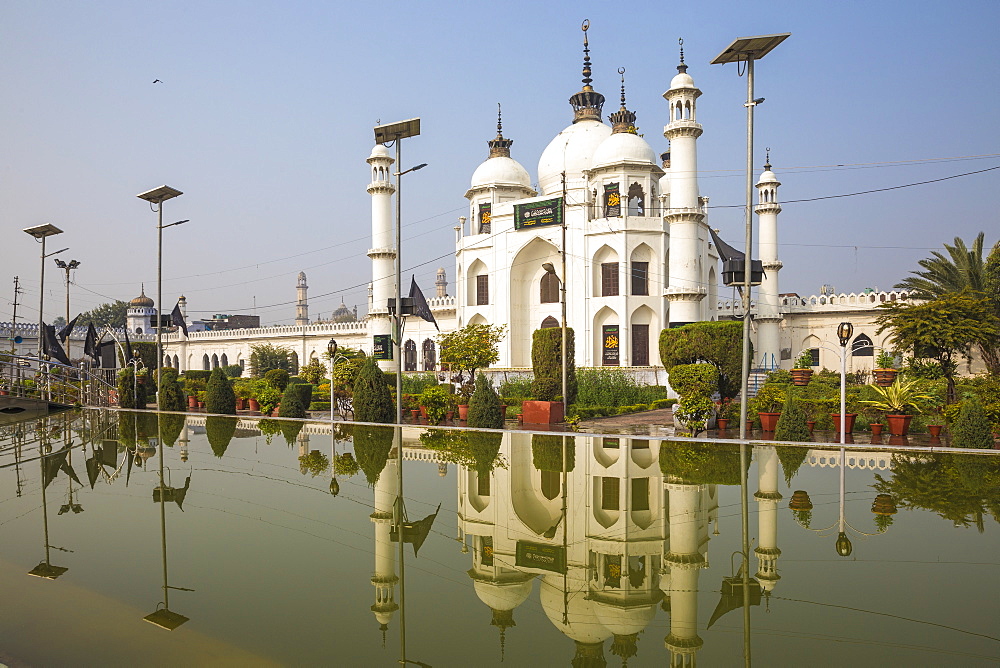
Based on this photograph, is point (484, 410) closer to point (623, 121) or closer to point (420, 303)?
point (420, 303)

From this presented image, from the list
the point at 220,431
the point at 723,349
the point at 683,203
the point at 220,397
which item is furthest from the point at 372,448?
the point at 683,203

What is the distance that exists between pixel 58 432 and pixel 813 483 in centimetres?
1700

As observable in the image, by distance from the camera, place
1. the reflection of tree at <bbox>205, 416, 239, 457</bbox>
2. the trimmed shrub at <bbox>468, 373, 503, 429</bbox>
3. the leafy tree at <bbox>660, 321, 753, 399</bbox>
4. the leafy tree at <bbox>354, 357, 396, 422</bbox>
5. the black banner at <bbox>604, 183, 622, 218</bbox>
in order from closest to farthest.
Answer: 1. the reflection of tree at <bbox>205, 416, 239, 457</bbox>
2. the trimmed shrub at <bbox>468, 373, 503, 429</bbox>
3. the leafy tree at <bbox>660, 321, 753, 399</bbox>
4. the leafy tree at <bbox>354, 357, 396, 422</bbox>
5. the black banner at <bbox>604, 183, 622, 218</bbox>

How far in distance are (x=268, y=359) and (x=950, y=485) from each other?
43.6m

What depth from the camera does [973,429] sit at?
42.4 ft

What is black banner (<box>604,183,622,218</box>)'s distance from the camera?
116 ft

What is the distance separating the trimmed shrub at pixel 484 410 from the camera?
17438mm

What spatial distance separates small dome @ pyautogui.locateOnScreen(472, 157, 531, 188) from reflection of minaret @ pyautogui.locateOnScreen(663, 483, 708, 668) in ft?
106

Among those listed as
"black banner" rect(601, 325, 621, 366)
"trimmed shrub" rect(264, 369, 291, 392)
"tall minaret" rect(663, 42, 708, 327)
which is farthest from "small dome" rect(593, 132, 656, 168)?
"trimmed shrub" rect(264, 369, 291, 392)

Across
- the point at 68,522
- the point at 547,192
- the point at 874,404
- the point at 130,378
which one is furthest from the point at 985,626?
the point at 547,192

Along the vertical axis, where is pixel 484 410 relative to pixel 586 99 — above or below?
below

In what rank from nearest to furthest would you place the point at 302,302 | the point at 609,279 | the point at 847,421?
the point at 847,421
the point at 609,279
the point at 302,302

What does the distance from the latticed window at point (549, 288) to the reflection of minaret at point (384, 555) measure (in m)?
28.2

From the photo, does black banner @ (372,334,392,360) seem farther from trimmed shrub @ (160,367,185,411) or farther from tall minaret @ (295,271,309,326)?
tall minaret @ (295,271,309,326)
